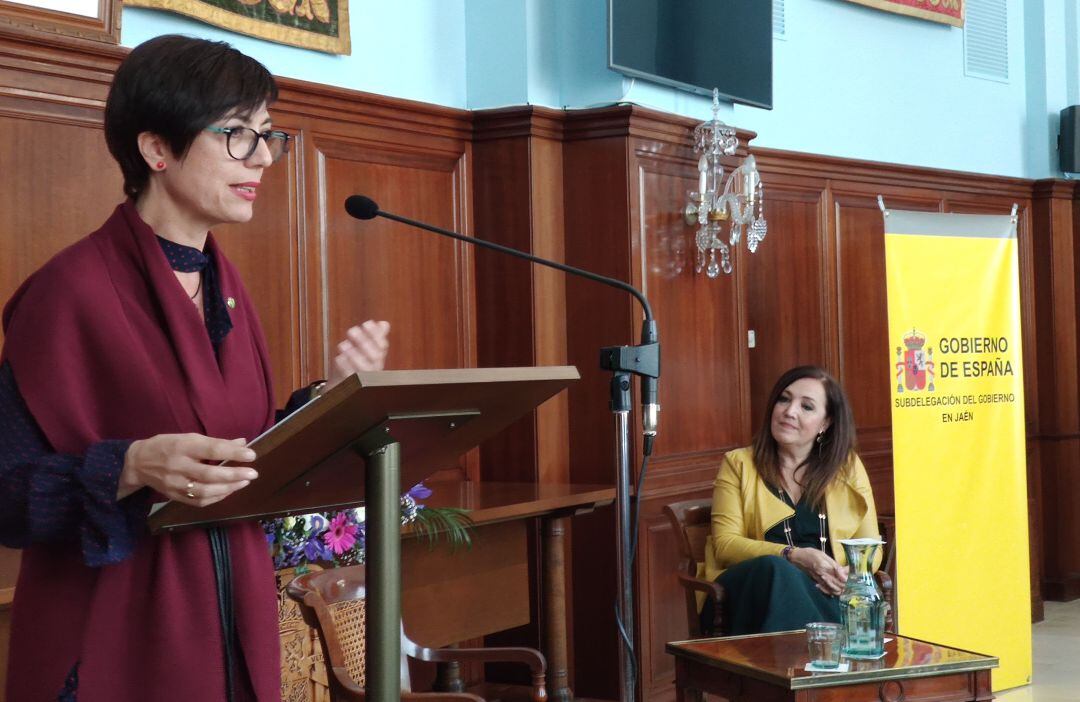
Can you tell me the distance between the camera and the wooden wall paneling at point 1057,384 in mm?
7777

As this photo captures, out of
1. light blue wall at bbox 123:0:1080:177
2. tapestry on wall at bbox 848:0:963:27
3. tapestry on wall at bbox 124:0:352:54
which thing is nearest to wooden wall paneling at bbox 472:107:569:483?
light blue wall at bbox 123:0:1080:177

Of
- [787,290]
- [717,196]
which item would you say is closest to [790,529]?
[717,196]

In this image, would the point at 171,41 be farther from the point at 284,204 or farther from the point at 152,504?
the point at 284,204

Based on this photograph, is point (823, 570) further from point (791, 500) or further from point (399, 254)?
point (399, 254)

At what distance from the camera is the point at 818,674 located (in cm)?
321

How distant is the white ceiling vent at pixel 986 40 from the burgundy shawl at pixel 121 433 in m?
6.72

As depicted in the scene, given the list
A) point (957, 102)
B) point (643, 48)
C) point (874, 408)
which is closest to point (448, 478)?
point (643, 48)

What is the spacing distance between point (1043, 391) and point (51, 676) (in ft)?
23.8

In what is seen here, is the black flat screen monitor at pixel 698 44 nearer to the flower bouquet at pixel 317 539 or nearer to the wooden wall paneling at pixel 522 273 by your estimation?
the wooden wall paneling at pixel 522 273

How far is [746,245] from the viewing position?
5910 mm

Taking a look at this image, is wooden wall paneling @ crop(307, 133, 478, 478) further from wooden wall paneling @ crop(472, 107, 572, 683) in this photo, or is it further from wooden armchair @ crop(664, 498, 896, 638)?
wooden armchair @ crop(664, 498, 896, 638)

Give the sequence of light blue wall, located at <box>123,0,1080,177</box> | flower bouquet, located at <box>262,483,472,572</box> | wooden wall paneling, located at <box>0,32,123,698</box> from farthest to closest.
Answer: light blue wall, located at <box>123,0,1080,177</box>
wooden wall paneling, located at <box>0,32,123,698</box>
flower bouquet, located at <box>262,483,472,572</box>

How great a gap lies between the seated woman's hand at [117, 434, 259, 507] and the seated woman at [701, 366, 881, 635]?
2863mm

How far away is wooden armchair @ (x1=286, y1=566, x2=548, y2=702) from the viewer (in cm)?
251
